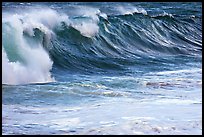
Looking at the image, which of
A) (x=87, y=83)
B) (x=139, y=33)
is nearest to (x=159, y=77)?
(x=87, y=83)

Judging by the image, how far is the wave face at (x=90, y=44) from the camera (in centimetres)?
1256

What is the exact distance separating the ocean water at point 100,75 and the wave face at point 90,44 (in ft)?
0.09

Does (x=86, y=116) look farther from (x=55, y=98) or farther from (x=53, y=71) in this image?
(x=53, y=71)

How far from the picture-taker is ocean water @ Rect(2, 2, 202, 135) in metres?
6.83

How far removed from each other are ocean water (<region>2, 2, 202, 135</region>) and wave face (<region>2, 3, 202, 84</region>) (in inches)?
1.0

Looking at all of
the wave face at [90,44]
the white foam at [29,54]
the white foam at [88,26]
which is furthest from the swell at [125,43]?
the white foam at [29,54]

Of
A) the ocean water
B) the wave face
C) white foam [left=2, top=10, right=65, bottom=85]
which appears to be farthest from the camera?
the wave face

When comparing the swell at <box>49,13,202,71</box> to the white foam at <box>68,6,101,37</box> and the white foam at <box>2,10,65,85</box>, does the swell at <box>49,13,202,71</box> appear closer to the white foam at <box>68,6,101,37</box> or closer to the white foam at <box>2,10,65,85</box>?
the white foam at <box>68,6,101,37</box>

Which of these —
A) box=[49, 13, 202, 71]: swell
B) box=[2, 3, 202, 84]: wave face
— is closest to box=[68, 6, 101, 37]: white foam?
box=[2, 3, 202, 84]: wave face

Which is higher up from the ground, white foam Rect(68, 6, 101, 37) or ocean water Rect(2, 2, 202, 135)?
white foam Rect(68, 6, 101, 37)

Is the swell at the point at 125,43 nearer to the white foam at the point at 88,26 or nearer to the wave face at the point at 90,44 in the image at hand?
the wave face at the point at 90,44

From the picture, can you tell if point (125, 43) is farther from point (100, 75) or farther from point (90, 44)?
point (100, 75)

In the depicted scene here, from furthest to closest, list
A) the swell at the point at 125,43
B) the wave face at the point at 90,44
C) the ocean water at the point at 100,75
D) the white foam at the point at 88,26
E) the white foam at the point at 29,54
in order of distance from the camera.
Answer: the white foam at the point at 88,26 < the swell at the point at 125,43 < the wave face at the point at 90,44 < the white foam at the point at 29,54 < the ocean water at the point at 100,75

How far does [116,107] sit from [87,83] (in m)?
2.52
